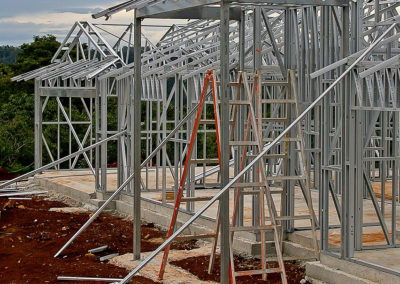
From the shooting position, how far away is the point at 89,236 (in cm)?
1325

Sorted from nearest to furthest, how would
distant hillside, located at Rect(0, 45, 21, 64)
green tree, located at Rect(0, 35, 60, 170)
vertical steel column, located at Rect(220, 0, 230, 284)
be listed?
1. vertical steel column, located at Rect(220, 0, 230, 284)
2. green tree, located at Rect(0, 35, 60, 170)
3. distant hillside, located at Rect(0, 45, 21, 64)

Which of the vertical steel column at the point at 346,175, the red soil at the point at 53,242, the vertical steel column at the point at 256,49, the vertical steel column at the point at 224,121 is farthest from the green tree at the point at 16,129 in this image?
the vertical steel column at the point at 224,121

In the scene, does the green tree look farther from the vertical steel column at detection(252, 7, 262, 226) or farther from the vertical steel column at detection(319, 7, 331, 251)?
the vertical steel column at detection(319, 7, 331, 251)

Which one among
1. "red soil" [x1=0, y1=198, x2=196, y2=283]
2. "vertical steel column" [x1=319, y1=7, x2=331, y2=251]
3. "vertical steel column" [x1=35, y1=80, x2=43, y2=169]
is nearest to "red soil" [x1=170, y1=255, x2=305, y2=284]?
"vertical steel column" [x1=319, y1=7, x2=331, y2=251]

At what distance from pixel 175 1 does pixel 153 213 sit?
623 centimetres

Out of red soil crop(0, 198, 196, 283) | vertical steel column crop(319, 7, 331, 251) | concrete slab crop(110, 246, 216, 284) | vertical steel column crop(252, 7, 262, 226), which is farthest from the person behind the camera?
vertical steel column crop(252, 7, 262, 226)

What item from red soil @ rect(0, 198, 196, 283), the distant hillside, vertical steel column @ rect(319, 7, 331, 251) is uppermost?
the distant hillside

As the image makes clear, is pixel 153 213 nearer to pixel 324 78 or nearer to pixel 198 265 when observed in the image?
pixel 198 265

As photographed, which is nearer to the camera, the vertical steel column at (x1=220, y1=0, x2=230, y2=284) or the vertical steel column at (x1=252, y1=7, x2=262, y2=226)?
the vertical steel column at (x1=220, y1=0, x2=230, y2=284)

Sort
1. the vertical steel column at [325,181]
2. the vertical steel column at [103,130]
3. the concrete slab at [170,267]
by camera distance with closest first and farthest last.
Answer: the vertical steel column at [325,181]
the concrete slab at [170,267]
the vertical steel column at [103,130]

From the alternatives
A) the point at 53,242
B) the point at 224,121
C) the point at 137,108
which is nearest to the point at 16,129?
the point at 53,242

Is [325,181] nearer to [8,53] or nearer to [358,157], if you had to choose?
[358,157]

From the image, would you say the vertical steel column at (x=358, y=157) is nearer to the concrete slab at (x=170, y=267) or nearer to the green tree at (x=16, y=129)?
the concrete slab at (x=170, y=267)

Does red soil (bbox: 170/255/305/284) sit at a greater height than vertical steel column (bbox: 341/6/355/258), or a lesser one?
lesser
